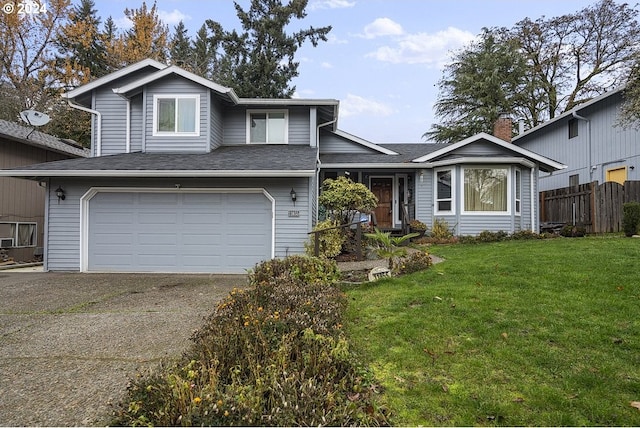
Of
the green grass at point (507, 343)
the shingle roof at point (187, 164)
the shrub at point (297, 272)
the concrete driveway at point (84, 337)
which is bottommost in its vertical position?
the concrete driveway at point (84, 337)

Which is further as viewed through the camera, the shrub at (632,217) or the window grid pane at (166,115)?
the window grid pane at (166,115)

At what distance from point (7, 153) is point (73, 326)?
11.6 metres

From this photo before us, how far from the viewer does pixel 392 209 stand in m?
14.5

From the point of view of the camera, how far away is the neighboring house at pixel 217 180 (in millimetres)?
9695

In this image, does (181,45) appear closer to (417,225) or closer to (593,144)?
(417,225)

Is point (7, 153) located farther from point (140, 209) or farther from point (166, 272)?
point (166, 272)

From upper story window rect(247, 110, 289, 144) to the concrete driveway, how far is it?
19.0ft

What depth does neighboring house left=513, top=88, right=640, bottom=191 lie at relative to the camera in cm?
1349

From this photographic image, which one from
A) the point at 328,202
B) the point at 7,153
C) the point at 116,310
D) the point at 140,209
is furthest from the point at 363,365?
the point at 7,153

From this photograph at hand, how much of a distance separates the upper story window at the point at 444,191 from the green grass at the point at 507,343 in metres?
6.13

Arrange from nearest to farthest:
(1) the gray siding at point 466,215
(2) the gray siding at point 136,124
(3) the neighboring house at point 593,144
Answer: (2) the gray siding at point 136,124
(1) the gray siding at point 466,215
(3) the neighboring house at point 593,144

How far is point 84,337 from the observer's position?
448cm

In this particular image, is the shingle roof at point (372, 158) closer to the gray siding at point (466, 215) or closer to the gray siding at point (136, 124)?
the gray siding at point (466, 215)

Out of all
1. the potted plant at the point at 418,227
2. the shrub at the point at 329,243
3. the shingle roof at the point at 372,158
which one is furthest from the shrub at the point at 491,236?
the shrub at the point at 329,243
